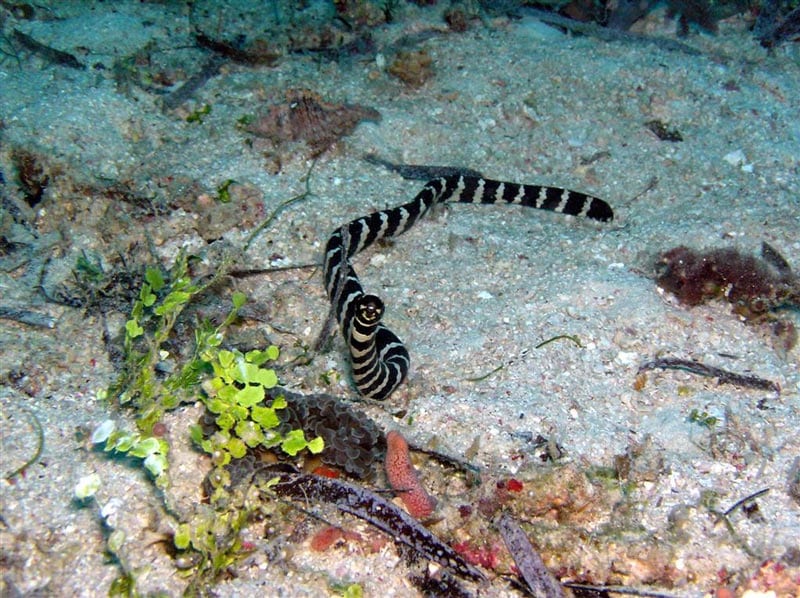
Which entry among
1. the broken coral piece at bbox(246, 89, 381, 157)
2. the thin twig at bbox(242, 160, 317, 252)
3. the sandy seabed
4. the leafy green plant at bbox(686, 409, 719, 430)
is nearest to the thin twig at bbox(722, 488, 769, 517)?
the sandy seabed

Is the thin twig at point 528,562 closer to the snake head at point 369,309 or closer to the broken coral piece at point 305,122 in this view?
the snake head at point 369,309

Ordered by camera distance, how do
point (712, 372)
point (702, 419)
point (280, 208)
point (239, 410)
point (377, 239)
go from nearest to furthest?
point (239, 410) < point (702, 419) < point (712, 372) < point (280, 208) < point (377, 239)

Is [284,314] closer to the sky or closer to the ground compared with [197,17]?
closer to the ground

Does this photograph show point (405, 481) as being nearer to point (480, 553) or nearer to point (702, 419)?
point (480, 553)

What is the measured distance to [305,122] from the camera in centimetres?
609

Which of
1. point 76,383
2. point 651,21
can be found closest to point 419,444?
point 76,383

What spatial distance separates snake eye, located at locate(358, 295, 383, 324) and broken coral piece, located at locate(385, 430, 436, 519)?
0.72 metres

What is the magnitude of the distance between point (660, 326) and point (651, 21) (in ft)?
19.1

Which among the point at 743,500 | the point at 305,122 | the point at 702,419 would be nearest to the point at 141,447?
the point at 743,500

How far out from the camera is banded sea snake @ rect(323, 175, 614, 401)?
3737 mm

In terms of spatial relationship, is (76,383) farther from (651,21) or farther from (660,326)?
(651,21)

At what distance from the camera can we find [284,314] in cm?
474

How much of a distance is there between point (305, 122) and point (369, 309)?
3291 mm

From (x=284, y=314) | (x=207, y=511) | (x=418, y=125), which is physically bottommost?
(x=284, y=314)
